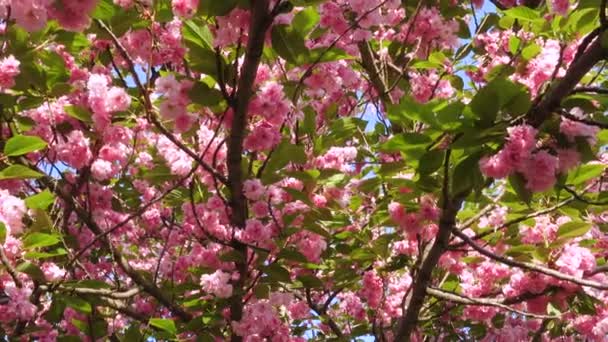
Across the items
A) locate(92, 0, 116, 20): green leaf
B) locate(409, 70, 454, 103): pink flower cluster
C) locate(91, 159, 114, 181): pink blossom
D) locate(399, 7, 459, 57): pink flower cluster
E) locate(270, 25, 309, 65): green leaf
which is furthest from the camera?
locate(409, 70, 454, 103): pink flower cluster

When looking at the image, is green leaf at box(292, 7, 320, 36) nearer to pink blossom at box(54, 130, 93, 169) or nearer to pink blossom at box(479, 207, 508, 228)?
pink blossom at box(54, 130, 93, 169)

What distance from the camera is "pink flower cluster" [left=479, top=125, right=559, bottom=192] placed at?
6.63 ft

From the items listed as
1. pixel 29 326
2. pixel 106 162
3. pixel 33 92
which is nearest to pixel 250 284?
pixel 106 162

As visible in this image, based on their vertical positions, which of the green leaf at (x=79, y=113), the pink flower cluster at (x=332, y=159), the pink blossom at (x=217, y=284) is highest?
the pink flower cluster at (x=332, y=159)

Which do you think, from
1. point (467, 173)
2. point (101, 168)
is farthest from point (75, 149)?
point (467, 173)

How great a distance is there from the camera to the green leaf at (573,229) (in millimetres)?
3063

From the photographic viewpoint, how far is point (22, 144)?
112 inches

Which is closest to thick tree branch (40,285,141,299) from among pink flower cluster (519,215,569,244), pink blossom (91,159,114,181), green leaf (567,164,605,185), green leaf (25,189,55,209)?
green leaf (25,189,55,209)

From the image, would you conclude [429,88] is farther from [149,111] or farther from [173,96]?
[149,111]

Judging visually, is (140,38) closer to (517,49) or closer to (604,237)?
(517,49)

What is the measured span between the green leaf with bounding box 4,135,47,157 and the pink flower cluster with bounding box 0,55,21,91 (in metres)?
0.30

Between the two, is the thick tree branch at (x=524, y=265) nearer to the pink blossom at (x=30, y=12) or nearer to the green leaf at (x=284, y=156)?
the green leaf at (x=284, y=156)

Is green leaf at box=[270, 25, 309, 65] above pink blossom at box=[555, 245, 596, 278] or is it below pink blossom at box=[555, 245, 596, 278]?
above

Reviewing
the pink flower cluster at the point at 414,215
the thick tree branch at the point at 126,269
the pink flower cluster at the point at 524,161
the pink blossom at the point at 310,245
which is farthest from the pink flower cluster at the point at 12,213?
the pink flower cluster at the point at 524,161
